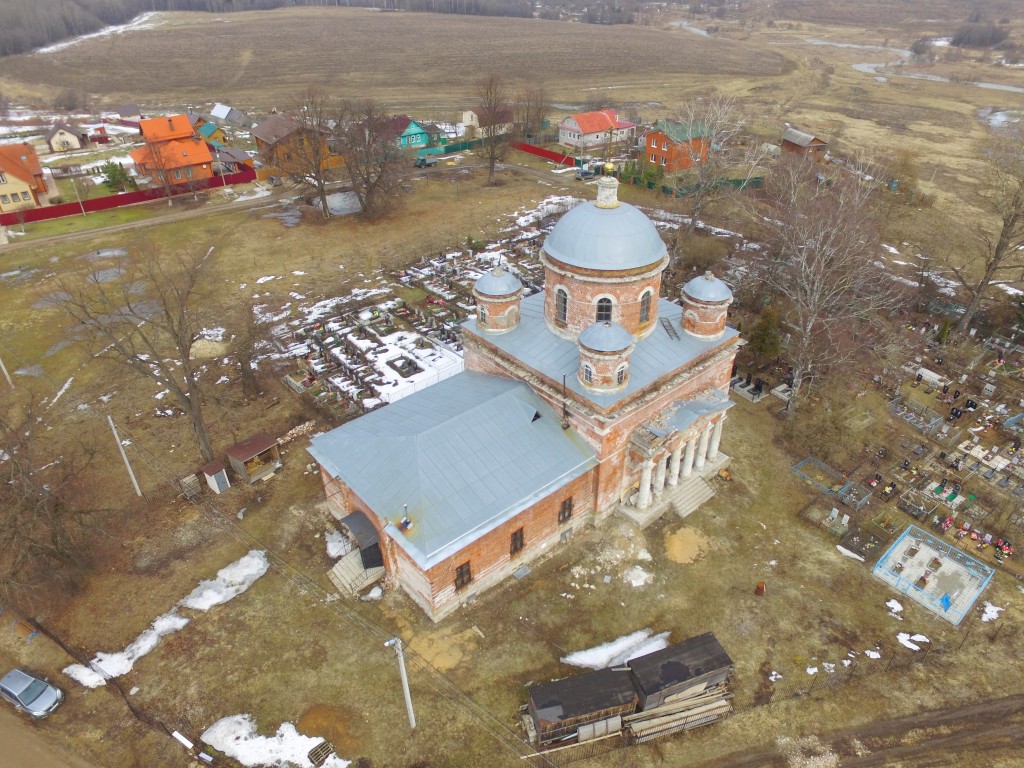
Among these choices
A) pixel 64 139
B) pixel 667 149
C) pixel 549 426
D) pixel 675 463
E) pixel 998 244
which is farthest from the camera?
pixel 64 139

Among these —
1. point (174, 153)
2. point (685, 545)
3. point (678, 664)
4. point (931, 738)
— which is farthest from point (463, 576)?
point (174, 153)

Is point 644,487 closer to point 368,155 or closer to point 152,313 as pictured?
point 152,313

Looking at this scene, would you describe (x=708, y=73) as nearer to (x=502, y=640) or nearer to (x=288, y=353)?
(x=288, y=353)

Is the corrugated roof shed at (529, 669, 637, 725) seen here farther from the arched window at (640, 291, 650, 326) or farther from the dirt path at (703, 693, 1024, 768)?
the arched window at (640, 291, 650, 326)

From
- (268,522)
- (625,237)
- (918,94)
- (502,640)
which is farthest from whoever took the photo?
(918,94)

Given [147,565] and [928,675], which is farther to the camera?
[147,565]

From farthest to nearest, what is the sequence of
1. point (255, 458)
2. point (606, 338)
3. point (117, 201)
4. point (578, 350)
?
point (117, 201)
point (255, 458)
point (578, 350)
point (606, 338)

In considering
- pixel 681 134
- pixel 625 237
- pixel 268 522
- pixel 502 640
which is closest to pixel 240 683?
pixel 268 522
